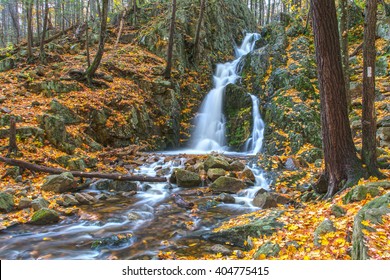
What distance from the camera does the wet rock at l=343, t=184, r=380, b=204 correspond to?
4.85 metres

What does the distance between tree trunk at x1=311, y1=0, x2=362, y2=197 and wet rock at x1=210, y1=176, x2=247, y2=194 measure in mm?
3290

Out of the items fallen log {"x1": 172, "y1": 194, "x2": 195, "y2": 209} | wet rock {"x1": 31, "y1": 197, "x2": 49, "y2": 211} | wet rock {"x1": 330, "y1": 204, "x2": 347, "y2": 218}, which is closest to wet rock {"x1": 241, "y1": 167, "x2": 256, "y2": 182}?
fallen log {"x1": 172, "y1": 194, "x2": 195, "y2": 209}

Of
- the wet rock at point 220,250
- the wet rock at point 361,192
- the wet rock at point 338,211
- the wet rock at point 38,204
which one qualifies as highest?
the wet rock at point 361,192

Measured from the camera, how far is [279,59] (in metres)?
16.5

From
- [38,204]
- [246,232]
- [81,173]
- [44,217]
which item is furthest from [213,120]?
[246,232]

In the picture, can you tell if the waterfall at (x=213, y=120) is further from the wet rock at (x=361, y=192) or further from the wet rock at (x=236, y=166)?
the wet rock at (x=361, y=192)

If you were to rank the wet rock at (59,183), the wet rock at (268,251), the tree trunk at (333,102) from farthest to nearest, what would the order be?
1. the wet rock at (59,183)
2. the tree trunk at (333,102)
3. the wet rock at (268,251)

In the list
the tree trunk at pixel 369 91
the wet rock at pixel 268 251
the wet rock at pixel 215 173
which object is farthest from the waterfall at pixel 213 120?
the wet rock at pixel 268 251

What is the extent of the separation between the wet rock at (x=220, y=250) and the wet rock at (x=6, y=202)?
4.99 m

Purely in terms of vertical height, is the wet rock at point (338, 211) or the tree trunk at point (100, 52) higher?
the tree trunk at point (100, 52)

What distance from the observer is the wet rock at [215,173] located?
374 inches

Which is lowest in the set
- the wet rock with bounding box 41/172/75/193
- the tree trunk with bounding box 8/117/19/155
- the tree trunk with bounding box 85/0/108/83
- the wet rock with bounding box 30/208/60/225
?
the wet rock with bounding box 30/208/60/225

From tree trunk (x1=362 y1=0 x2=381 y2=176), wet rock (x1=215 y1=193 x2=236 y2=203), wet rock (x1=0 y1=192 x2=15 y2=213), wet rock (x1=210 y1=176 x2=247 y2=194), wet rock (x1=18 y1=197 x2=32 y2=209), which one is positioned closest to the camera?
tree trunk (x1=362 y1=0 x2=381 y2=176)

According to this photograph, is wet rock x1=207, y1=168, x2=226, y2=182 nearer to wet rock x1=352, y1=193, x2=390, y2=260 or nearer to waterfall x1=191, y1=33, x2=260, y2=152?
waterfall x1=191, y1=33, x2=260, y2=152
